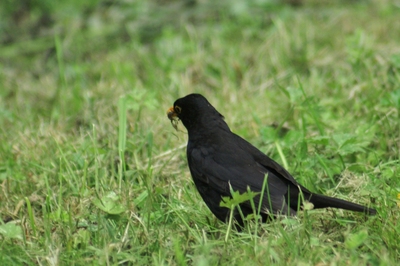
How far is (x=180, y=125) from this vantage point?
17.0ft

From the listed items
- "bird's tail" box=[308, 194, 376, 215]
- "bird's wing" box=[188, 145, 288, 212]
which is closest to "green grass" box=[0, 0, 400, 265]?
"bird's tail" box=[308, 194, 376, 215]

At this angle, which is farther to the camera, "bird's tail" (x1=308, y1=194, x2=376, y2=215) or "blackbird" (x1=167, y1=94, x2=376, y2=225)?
"blackbird" (x1=167, y1=94, x2=376, y2=225)

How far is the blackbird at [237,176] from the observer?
3.50 meters

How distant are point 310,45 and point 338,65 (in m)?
0.56

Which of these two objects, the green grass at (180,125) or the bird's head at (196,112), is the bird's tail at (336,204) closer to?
the green grass at (180,125)

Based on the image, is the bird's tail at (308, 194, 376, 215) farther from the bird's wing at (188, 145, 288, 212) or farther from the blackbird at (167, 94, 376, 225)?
the bird's wing at (188, 145, 288, 212)

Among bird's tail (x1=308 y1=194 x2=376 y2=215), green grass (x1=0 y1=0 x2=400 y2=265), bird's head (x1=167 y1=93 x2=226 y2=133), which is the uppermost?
bird's head (x1=167 y1=93 x2=226 y2=133)

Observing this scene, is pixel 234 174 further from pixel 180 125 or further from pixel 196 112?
pixel 180 125

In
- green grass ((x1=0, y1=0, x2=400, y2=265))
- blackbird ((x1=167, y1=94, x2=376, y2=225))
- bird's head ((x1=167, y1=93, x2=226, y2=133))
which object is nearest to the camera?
green grass ((x1=0, y1=0, x2=400, y2=265))

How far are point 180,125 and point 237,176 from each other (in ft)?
5.17

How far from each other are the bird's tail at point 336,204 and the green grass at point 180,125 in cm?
6

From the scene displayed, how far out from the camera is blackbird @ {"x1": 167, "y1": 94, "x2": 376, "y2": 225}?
350 cm

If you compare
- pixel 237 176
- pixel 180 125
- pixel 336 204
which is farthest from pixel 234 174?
pixel 180 125

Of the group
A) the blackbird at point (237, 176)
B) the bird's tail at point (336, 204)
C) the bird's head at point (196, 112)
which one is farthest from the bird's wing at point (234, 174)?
the bird's head at point (196, 112)
